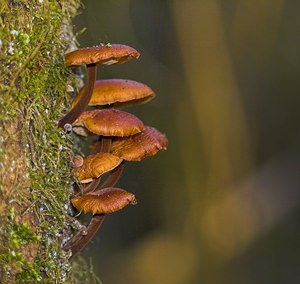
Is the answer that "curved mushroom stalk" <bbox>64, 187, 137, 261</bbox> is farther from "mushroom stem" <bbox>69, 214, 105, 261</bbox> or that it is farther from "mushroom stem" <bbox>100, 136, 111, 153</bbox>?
"mushroom stem" <bbox>100, 136, 111, 153</bbox>

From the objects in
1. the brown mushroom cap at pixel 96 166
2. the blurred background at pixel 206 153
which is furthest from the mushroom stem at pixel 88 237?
the blurred background at pixel 206 153

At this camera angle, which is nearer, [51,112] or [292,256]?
[51,112]

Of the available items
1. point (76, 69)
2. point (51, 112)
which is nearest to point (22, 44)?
point (51, 112)

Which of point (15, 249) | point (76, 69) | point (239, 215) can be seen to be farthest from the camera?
point (239, 215)

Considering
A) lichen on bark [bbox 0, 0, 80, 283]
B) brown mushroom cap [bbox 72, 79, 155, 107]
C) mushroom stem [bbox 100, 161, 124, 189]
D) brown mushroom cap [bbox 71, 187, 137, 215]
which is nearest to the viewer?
lichen on bark [bbox 0, 0, 80, 283]

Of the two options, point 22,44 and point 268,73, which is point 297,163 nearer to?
point 268,73

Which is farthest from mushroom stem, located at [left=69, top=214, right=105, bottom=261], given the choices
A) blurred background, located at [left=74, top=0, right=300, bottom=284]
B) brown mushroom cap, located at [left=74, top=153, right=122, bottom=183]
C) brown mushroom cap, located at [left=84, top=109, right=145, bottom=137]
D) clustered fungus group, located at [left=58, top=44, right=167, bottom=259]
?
blurred background, located at [left=74, top=0, right=300, bottom=284]
